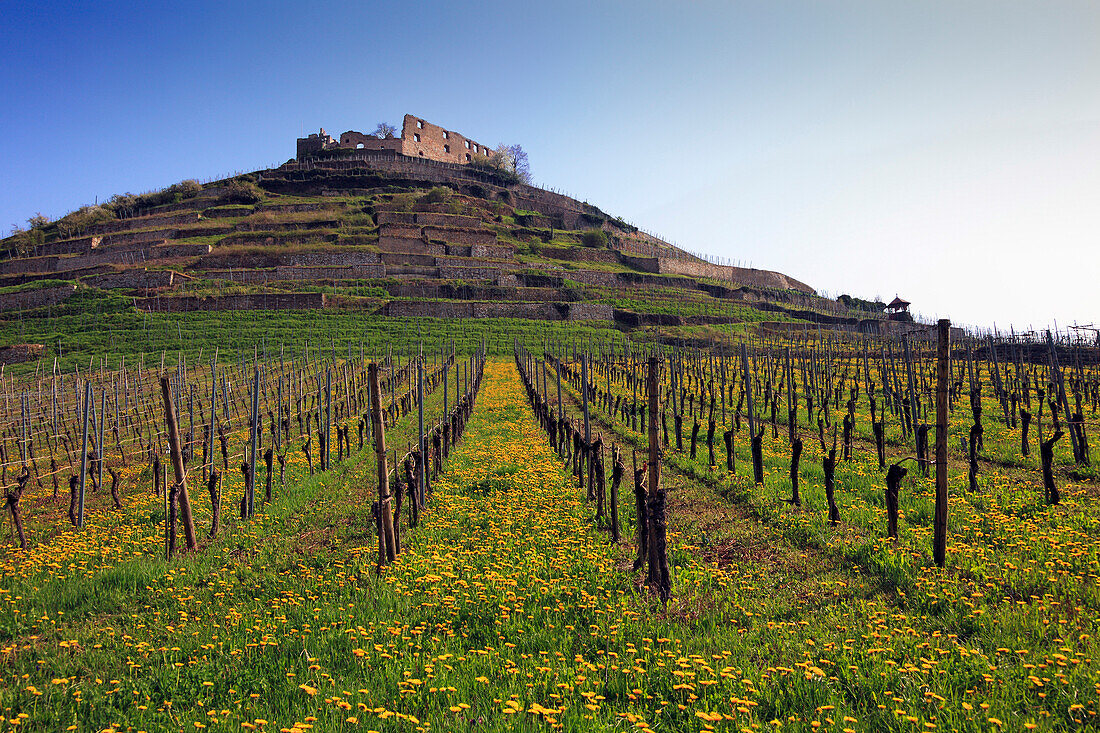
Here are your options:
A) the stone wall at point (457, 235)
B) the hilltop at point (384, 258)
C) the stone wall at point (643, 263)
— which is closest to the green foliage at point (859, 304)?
the hilltop at point (384, 258)

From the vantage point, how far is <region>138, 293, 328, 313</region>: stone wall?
56125mm

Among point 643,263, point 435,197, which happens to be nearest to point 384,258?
point 435,197

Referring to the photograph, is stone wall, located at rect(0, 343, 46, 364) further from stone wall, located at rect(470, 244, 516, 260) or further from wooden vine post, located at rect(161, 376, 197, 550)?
wooden vine post, located at rect(161, 376, 197, 550)

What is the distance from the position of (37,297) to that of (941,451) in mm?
73995

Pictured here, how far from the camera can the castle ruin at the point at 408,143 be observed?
112 meters

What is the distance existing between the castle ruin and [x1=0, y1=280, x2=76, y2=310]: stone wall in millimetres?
60375

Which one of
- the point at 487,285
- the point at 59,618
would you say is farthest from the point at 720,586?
the point at 487,285

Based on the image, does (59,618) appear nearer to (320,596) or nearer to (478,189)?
(320,596)

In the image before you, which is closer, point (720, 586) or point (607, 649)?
point (607, 649)

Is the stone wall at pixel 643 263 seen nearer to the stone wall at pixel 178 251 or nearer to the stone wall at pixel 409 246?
the stone wall at pixel 409 246

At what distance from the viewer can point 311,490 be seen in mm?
12680

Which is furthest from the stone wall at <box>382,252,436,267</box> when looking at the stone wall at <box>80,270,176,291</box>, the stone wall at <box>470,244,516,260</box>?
the stone wall at <box>80,270,176,291</box>

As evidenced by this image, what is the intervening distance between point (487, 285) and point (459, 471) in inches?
2103

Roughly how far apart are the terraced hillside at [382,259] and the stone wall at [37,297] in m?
0.18
